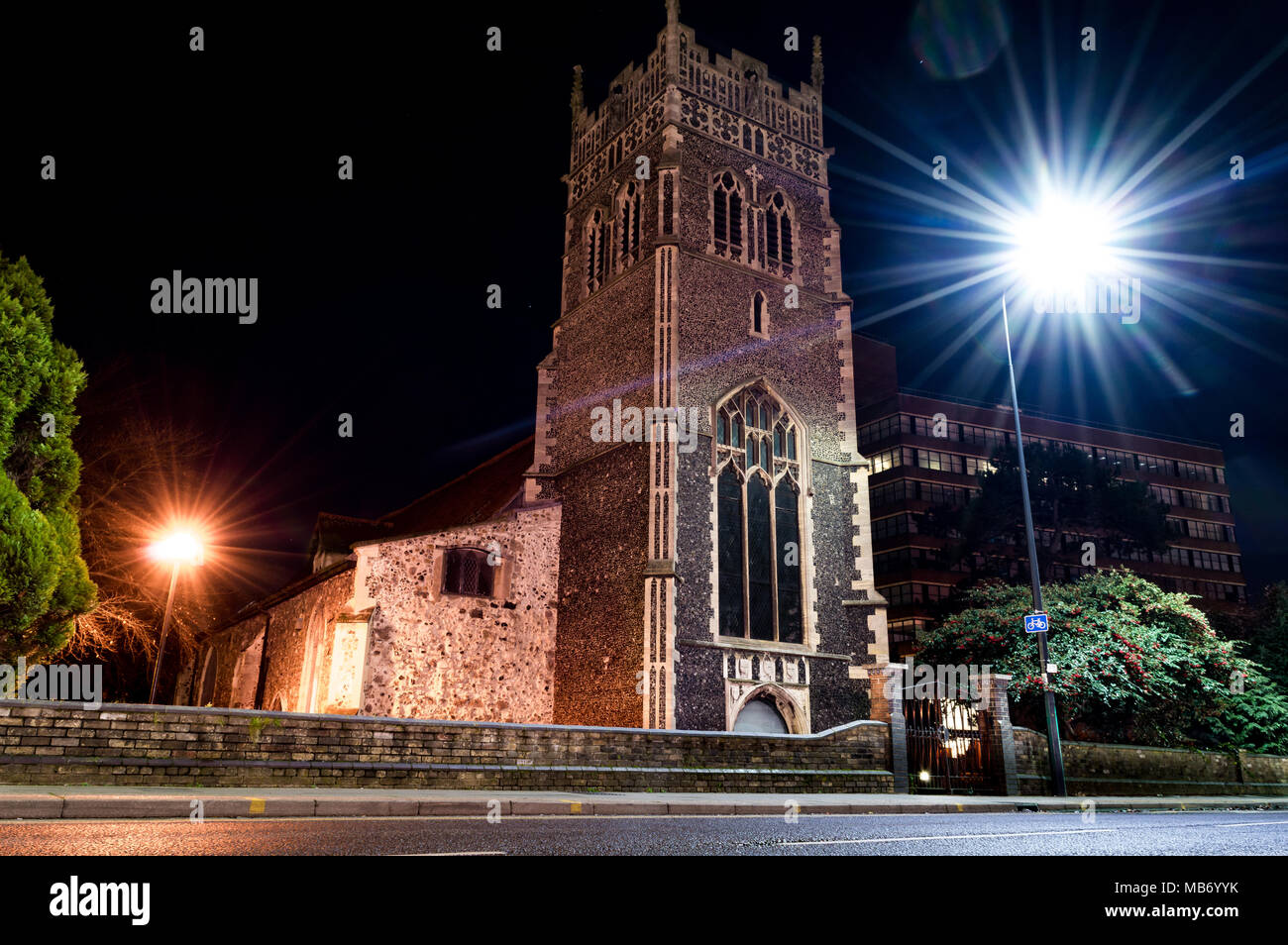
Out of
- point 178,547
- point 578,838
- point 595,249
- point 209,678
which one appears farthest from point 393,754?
point 209,678

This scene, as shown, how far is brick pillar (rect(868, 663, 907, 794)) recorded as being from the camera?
59.1 feet

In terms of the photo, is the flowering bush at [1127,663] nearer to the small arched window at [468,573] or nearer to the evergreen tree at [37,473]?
the small arched window at [468,573]

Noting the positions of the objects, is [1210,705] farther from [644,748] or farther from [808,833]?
[808,833]

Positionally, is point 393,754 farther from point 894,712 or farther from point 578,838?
point 894,712

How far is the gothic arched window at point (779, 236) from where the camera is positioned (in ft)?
88.2

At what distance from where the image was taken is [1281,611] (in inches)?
1254

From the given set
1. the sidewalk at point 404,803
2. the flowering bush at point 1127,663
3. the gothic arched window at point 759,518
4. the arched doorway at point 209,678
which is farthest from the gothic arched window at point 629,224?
the arched doorway at point 209,678

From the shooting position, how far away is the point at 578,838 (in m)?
7.14

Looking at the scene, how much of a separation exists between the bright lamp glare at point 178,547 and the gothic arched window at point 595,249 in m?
13.5

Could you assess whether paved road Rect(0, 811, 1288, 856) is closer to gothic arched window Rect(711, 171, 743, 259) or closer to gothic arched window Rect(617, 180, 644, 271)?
gothic arched window Rect(711, 171, 743, 259)

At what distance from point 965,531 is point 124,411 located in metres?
33.8

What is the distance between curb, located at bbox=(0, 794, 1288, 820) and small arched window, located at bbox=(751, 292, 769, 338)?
1426 cm

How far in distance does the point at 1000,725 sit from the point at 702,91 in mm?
19382

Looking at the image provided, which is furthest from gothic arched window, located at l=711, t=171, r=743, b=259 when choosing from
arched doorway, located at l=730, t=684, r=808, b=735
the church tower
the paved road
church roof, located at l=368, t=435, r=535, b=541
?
the paved road
